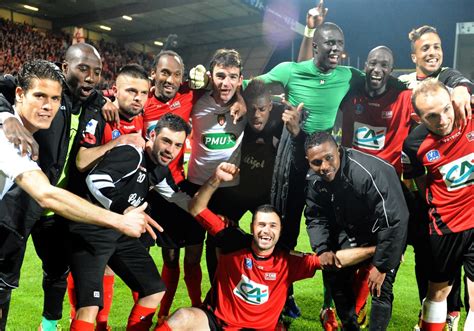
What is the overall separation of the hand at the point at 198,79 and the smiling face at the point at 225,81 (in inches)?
3.9

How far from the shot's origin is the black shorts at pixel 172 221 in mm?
3865

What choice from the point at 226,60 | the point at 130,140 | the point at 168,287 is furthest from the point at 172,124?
the point at 168,287

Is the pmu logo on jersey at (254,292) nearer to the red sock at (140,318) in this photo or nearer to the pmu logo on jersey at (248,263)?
the pmu logo on jersey at (248,263)

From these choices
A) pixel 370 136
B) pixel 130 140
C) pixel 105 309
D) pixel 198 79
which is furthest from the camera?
pixel 370 136

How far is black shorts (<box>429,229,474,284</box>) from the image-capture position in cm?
327

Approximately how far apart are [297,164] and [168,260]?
1.40 m

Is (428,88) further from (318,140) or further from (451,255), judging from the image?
(451,255)

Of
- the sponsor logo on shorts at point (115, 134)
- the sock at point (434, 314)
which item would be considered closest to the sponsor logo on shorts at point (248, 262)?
the sponsor logo on shorts at point (115, 134)

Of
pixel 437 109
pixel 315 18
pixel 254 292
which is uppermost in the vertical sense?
pixel 315 18

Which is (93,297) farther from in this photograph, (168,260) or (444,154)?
(444,154)

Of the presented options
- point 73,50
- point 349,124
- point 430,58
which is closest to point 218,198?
point 349,124

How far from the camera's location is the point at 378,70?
12.8ft

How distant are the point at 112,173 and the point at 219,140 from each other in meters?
1.12

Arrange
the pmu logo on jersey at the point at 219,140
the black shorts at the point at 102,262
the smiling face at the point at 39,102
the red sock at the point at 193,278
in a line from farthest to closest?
1. the red sock at the point at 193,278
2. the pmu logo on jersey at the point at 219,140
3. the black shorts at the point at 102,262
4. the smiling face at the point at 39,102
